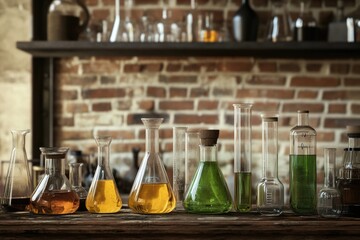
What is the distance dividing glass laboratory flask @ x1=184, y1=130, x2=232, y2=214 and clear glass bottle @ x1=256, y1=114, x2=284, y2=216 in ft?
0.27

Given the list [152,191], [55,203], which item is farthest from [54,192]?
[152,191]

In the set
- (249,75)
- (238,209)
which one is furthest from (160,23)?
(238,209)

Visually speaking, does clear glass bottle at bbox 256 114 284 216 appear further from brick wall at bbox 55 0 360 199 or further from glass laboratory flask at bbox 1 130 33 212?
brick wall at bbox 55 0 360 199

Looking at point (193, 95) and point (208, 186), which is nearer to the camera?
point (208, 186)

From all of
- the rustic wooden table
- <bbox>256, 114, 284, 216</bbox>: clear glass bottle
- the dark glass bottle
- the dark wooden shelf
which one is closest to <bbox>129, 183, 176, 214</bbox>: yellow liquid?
the rustic wooden table

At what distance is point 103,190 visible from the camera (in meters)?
1.63

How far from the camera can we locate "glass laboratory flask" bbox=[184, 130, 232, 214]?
161 cm

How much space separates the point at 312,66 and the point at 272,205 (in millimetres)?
1825

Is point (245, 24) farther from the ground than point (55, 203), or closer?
farther from the ground

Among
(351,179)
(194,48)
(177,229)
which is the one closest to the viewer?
(177,229)

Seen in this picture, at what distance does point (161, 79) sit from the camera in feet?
10.9

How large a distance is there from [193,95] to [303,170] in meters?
1.75

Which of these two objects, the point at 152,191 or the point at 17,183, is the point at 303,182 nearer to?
the point at 152,191

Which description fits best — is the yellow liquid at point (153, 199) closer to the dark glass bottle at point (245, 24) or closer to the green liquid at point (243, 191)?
the green liquid at point (243, 191)
